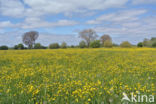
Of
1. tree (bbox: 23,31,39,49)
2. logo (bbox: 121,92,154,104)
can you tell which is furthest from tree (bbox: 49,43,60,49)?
logo (bbox: 121,92,154,104)

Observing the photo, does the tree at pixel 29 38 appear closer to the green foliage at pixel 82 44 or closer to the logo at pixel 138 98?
the green foliage at pixel 82 44

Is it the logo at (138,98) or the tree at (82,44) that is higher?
the tree at (82,44)

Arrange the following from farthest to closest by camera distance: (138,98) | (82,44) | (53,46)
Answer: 1. (82,44)
2. (53,46)
3. (138,98)

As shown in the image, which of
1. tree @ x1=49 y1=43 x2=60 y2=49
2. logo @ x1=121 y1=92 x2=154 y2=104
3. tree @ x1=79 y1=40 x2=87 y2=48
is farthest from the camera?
tree @ x1=79 y1=40 x2=87 y2=48

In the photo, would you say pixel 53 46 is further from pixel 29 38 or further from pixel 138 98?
pixel 138 98

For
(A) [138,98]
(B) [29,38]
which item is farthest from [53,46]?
(A) [138,98]

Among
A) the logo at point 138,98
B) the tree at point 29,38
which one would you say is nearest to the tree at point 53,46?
the tree at point 29,38

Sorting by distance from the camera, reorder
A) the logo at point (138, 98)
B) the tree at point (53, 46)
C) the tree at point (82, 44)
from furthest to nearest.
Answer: the tree at point (82, 44)
the tree at point (53, 46)
the logo at point (138, 98)

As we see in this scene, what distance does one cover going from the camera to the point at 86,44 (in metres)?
78.9

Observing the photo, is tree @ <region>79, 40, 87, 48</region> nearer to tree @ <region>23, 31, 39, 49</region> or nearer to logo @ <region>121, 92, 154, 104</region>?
tree @ <region>23, 31, 39, 49</region>

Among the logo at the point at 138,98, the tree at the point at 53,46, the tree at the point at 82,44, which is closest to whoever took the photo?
the logo at the point at 138,98

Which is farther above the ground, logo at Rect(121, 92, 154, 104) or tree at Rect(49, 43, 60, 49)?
tree at Rect(49, 43, 60, 49)

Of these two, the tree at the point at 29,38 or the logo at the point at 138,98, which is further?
the tree at the point at 29,38

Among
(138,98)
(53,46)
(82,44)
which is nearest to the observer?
(138,98)
